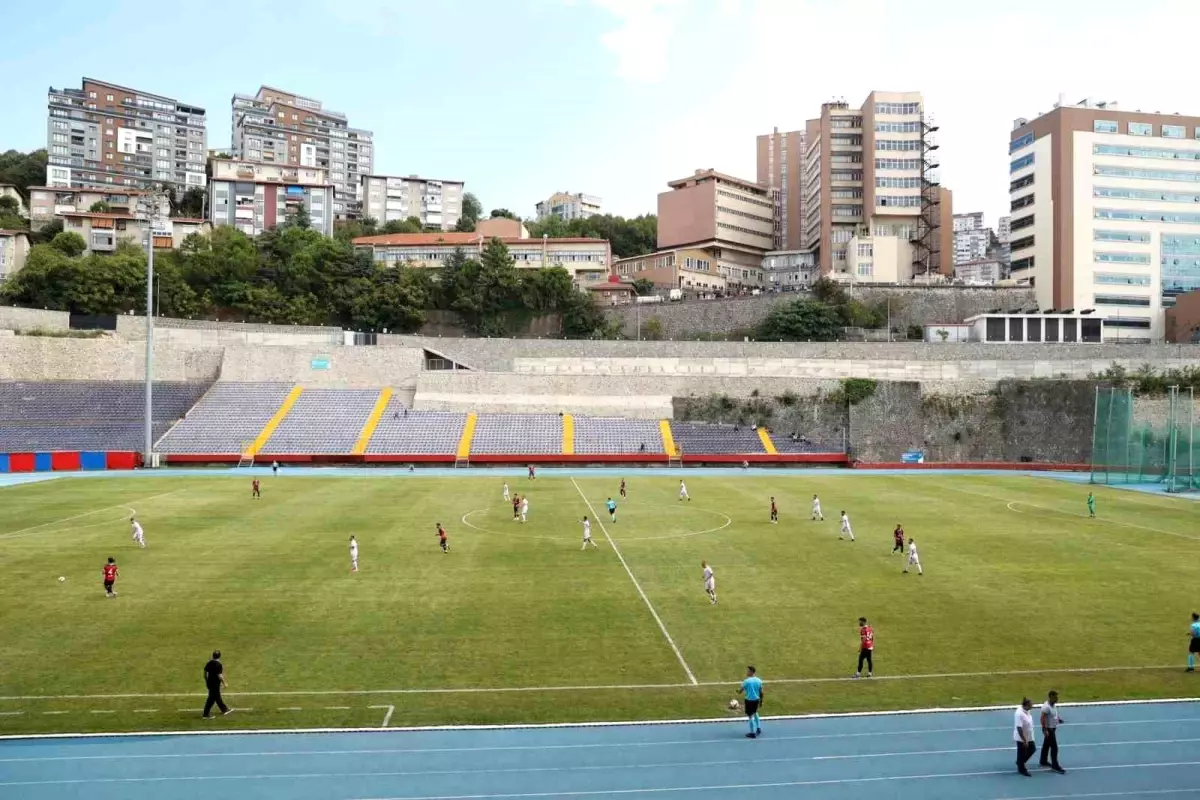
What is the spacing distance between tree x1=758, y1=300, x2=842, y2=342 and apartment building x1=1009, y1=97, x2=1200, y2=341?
2402cm

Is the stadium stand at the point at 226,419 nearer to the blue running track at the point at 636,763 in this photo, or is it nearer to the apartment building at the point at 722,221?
the blue running track at the point at 636,763

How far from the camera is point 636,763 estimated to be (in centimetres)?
1359

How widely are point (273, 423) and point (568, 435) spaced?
71.8ft

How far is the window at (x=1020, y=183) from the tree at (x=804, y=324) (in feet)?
88.8

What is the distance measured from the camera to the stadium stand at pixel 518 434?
211ft

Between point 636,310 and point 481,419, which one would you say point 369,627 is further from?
point 636,310

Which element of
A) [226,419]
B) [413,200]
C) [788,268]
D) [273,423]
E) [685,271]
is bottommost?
[273,423]

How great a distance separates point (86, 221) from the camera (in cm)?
10338

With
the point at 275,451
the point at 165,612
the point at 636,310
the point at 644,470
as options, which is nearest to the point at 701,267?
the point at 636,310

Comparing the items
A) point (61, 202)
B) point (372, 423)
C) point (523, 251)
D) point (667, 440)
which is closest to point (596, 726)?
point (667, 440)

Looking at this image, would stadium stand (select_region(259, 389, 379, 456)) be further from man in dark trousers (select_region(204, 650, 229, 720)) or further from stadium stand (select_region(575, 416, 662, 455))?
man in dark trousers (select_region(204, 650, 229, 720))

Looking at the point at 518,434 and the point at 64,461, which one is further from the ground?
the point at 518,434

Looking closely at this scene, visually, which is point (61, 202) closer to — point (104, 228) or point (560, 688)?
point (104, 228)

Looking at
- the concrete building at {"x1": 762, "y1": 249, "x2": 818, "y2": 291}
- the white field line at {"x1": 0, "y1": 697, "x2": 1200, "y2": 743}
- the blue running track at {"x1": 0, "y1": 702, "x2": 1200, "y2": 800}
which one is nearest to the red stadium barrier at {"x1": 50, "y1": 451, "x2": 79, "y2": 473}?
the white field line at {"x1": 0, "y1": 697, "x2": 1200, "y2": 743}
